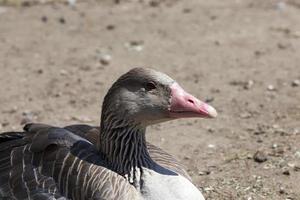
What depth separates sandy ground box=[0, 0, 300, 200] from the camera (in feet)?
23.4

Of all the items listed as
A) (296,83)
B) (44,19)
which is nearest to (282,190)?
(296,83)

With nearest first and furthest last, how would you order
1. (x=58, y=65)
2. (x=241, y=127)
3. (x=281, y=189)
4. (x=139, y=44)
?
(x=281, y=189) → (x=241, y=127) → (x=58, y=65) → (x=139, y=44)

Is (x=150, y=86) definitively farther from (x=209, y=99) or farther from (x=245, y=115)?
(x=209, y=99)

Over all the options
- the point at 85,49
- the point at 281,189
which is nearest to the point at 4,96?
the point at 85,49

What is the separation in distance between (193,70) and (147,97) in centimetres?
425

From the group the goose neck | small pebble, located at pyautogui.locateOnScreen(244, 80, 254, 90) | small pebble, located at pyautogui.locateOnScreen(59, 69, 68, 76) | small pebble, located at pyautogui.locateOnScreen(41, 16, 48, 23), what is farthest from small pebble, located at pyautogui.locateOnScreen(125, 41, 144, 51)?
the goose neck

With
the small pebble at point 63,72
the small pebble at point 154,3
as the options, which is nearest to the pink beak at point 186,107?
the small pebble at point 63,72

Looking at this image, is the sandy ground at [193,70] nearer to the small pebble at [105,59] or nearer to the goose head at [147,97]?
the small pebble at [105,59]

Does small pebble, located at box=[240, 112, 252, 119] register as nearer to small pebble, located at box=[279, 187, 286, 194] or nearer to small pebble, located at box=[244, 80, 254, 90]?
small pebble, located at box=[244, 80, 254, 90]

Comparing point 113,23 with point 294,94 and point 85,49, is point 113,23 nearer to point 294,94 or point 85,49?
point 85,49

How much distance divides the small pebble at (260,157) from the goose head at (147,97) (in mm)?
1889

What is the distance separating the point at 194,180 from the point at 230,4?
5914 mm

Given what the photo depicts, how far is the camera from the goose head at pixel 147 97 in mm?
5383

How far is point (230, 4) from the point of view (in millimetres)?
12172
